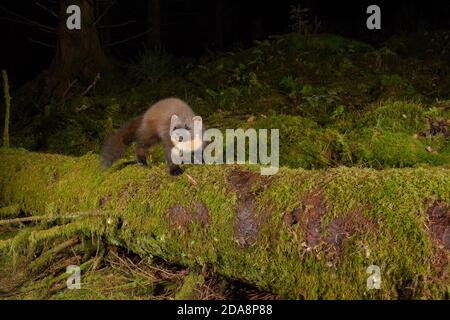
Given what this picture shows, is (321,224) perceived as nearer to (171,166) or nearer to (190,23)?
(171,166)

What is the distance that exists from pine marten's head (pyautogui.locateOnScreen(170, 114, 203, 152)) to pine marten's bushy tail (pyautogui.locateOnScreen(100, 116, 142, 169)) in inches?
23.7

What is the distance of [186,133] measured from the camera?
5027mm

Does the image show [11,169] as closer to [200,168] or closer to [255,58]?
[200,168]

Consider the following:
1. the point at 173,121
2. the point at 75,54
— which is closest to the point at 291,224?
the point at 173,121

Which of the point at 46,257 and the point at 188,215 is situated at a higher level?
the point at 188,215

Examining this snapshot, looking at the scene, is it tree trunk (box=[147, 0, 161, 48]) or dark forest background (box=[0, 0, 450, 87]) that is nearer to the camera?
dark forest background (box=[0, 0, 450, 87])

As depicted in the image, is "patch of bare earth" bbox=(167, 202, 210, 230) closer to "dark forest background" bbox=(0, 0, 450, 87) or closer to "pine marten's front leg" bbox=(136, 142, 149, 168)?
"pine marten's front leg" bbox=(136, 142, 149, 168)

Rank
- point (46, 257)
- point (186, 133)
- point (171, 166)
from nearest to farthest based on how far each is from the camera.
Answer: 1. point (171, 166)
2. point (46, 257)
3. point (186, 133)

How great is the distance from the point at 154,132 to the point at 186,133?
0.52m

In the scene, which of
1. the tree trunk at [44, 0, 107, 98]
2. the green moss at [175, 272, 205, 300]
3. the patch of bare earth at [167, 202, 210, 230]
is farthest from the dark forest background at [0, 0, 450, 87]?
the green moss at [175, 272, 205, 300]

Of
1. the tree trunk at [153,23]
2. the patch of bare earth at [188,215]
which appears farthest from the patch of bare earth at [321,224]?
the tree trunk at [153,23]

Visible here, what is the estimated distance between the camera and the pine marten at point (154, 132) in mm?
4965

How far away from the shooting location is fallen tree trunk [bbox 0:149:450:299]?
2822mm

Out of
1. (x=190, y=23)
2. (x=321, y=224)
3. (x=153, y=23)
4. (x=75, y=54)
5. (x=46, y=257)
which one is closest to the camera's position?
(x=321, y=224)
